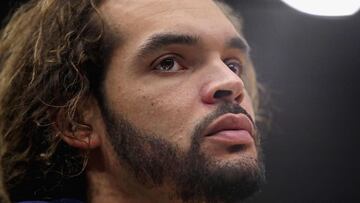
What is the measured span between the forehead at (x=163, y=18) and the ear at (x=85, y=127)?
0.18 metres

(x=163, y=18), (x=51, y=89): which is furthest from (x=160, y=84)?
(x=51, y=89)

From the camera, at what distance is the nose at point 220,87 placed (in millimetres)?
1074

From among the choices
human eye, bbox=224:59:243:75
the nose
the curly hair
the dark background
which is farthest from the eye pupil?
the dark background

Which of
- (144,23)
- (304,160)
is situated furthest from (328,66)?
(144,23)

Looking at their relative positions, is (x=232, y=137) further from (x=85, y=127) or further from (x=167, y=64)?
(x=85, y=127)

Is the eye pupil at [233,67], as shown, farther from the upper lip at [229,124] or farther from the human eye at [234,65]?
the upper lip at [229,124]

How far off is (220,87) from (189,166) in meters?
0.17

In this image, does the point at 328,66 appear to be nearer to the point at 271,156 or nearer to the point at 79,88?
the point at 271,156

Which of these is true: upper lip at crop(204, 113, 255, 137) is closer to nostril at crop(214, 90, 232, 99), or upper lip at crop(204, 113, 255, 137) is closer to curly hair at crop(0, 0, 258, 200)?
nostril at crop(214, 90, 232, 99)

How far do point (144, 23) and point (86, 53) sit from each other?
15cm

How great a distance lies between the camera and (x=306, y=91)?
1858mm

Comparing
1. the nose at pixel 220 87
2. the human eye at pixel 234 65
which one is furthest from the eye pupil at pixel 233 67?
the nose at pixel 220 87

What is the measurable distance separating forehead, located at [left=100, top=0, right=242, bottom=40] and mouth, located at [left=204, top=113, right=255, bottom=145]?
0.66 ft

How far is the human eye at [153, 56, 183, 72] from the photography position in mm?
1137
